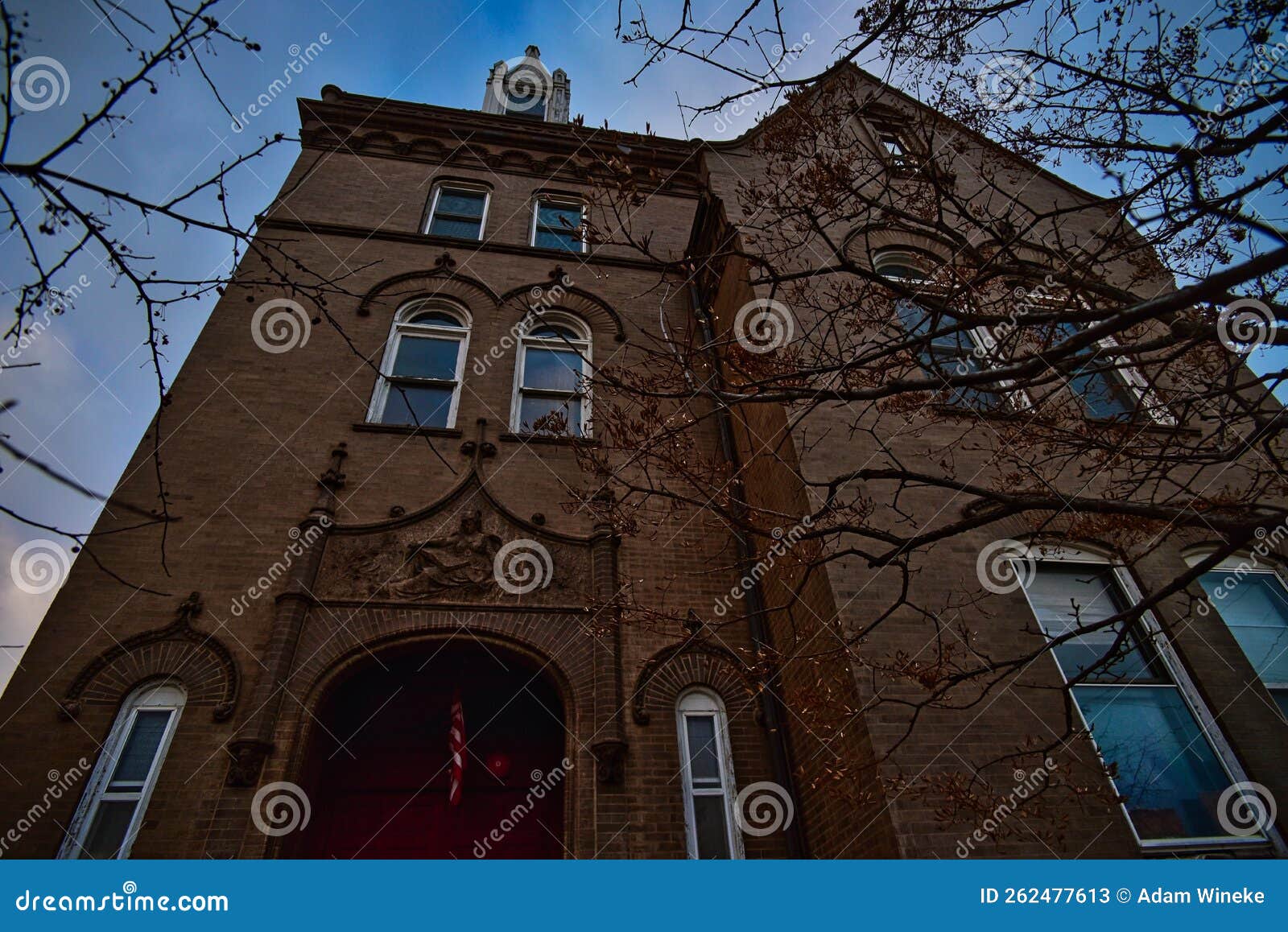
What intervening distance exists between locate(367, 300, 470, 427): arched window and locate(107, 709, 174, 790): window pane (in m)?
3.77

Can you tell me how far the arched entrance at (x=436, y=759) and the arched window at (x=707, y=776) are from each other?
134 centimetres

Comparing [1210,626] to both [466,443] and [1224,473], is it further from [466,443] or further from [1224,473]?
[466,443]

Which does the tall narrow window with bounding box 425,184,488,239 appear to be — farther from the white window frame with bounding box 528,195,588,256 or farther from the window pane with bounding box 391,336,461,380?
the window pane with bounding box 391,336,461,380

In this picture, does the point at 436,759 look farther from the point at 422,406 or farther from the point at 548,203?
the point at 548,203

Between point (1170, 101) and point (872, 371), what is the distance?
9.32 ft

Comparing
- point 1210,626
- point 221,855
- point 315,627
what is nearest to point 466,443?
point 315,627

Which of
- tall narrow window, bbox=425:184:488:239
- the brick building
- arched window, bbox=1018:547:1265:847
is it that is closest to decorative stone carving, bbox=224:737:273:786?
the brick building

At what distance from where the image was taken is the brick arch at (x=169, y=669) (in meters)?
5.99

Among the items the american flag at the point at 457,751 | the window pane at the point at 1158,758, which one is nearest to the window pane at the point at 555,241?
the american flag at the point at 457,751

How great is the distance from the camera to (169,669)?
20.4 ft

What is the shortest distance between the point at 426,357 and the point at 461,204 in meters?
4.27

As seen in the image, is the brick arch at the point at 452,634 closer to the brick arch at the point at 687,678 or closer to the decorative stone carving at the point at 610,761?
the decorative stone carving at the point at 610,761

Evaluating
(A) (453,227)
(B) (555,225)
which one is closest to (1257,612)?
(B) (555,225)

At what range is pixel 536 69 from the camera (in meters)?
27.3
